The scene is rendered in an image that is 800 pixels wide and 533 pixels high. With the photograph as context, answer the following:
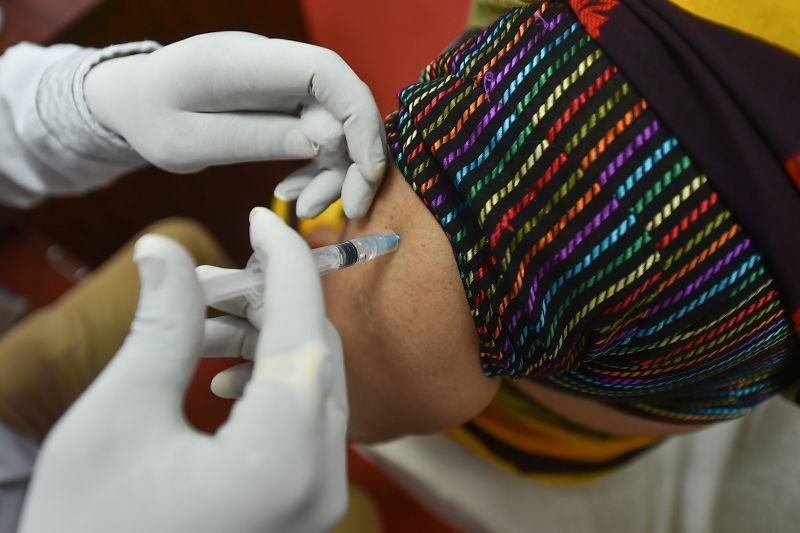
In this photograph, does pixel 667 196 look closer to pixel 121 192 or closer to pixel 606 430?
pixel 606 430

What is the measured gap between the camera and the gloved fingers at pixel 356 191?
57 cm

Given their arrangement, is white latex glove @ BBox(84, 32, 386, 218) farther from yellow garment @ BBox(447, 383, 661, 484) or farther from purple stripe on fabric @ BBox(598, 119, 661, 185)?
yellow garment @ BBox(447, 383, 661, 484)

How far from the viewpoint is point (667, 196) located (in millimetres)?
449

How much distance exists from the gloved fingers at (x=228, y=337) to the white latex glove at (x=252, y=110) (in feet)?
0.48

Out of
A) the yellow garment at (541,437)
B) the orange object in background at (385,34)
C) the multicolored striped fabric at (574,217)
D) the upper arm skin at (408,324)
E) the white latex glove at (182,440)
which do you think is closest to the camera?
the white latex glove at (182,440)

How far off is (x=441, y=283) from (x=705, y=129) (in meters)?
0.26

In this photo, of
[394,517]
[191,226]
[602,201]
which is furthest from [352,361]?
[394,517]

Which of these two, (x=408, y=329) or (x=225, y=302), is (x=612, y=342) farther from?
(x=225, y=302)

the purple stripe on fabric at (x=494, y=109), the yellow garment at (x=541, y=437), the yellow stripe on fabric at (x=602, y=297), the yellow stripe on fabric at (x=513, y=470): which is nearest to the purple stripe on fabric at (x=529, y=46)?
the purple stripe on fabric at (x=494, y=109)

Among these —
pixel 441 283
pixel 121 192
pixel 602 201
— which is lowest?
pixel 121 192

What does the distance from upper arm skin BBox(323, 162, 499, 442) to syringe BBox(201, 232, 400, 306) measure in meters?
0.03

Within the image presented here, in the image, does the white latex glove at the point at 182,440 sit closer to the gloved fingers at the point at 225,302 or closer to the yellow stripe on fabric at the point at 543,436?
the gloved fingers at the point at 225,302

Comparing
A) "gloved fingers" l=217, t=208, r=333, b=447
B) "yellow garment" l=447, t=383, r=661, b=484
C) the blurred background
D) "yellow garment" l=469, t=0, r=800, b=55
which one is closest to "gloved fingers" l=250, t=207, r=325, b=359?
"gloved fingers" l=217, t=208, r=333, b=447

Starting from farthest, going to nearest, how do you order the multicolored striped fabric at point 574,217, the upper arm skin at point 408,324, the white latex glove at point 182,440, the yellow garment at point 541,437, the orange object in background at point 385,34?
1. the yellow garment at point 541,437
2. the orange object in background at point 385,34
3. the upper arm skin at point 408,324
4. the multicolored striped fabric at point 574,217
5. the white latex glove at point 182,440
